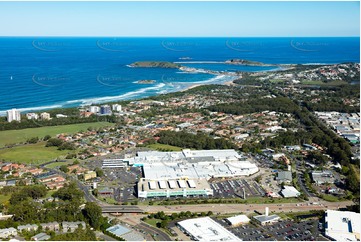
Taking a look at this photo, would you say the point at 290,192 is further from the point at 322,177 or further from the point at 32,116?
the point at 32,116

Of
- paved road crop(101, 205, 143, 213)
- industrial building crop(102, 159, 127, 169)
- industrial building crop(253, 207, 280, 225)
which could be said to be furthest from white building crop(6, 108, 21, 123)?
industrial building crop(253, 207, 280, 225)

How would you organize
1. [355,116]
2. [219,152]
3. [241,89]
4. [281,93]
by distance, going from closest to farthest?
[219,152], [355,116], [281,93], [241,89]

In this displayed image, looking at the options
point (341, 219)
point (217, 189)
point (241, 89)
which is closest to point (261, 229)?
point (341, 219)

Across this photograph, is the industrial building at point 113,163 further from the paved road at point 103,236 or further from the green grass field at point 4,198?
the paved road at point 103,236

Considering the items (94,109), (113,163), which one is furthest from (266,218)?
(94,109)

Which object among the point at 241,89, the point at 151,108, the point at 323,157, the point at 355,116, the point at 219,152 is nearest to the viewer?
the point at 323,157

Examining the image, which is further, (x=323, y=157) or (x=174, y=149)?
(x=174, y=149)

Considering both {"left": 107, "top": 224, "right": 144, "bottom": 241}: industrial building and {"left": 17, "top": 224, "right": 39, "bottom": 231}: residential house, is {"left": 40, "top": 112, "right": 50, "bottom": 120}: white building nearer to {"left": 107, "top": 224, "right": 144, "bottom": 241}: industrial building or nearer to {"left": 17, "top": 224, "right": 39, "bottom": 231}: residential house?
{"left": 17, "top": 224, "right": 39, "bottom": 231}: residential house

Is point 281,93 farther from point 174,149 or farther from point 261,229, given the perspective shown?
point 261,229
